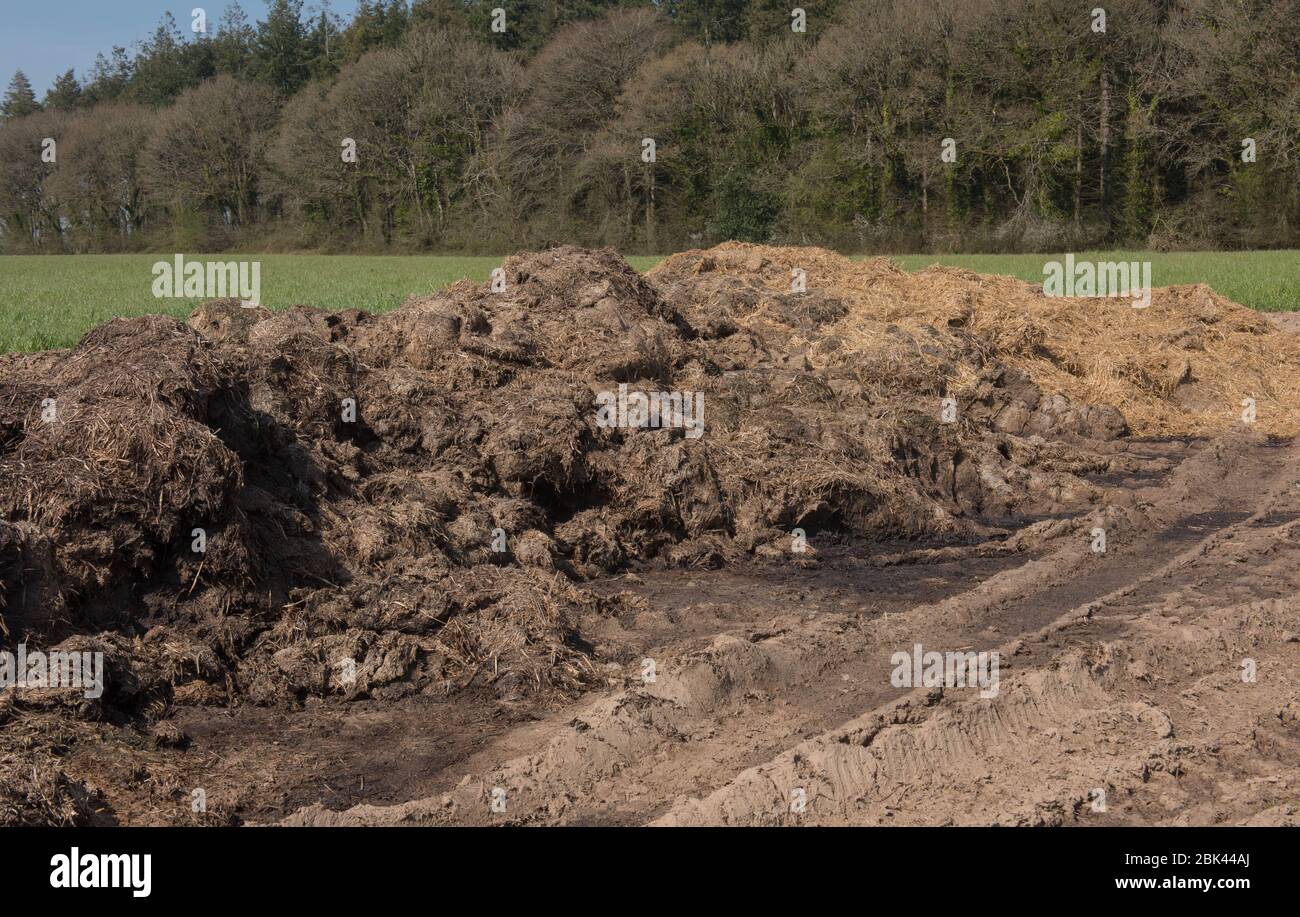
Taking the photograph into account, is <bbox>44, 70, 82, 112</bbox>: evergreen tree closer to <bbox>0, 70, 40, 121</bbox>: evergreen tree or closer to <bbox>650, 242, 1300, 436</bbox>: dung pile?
<bbox>0, 70, 40, 121</bbox>: evergreen tree

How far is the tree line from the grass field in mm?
5792

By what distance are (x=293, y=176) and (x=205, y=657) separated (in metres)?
55.5

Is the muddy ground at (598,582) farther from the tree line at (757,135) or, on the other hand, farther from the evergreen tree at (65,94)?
the evergreen tree at (65,94)

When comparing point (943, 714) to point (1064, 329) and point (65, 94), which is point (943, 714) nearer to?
point (1064, 329)

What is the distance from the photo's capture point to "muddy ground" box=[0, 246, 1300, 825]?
4.82m

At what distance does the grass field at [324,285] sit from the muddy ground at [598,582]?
306 inches

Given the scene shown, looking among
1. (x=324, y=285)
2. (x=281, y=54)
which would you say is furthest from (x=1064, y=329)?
(x=281, y=54)

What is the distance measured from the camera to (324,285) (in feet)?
91.6

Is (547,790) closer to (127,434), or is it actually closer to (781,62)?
(127,434)

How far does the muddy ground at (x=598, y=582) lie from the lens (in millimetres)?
4824

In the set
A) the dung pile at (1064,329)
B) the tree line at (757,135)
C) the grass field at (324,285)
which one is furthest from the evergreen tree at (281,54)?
the dung pile at (1064,329)

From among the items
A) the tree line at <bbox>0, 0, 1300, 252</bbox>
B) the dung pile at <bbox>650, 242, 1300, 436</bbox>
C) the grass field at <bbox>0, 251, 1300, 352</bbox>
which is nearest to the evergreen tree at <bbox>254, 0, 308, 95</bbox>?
the tree line at <bbox>0, 0, 1300, 252</bbox>

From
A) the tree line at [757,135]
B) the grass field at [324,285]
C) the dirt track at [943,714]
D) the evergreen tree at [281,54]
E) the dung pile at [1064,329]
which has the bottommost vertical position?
the dirt track at [943,714]
